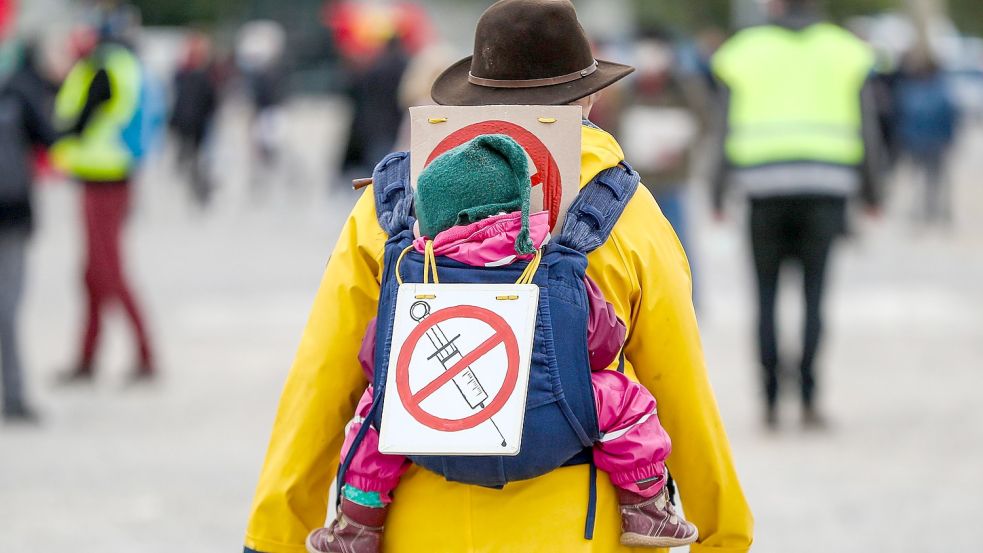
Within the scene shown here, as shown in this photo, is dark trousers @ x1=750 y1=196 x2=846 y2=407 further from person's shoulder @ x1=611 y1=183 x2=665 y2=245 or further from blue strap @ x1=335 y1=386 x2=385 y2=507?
blue strap @ x1=335 y1=386 x2=385 y2=507

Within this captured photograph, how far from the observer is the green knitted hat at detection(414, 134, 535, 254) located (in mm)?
2766

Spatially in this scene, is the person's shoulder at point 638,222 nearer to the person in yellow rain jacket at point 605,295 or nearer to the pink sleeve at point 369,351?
the person in yellow rain jacket at point 605,295

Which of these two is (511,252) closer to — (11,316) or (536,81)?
(536,81)

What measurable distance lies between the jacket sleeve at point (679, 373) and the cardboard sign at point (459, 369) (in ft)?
1.01

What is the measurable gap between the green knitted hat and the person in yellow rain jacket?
187 millimetres

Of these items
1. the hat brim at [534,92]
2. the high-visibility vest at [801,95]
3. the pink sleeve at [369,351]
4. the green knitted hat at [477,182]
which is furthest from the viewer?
the high-visibility vest at [801,95]

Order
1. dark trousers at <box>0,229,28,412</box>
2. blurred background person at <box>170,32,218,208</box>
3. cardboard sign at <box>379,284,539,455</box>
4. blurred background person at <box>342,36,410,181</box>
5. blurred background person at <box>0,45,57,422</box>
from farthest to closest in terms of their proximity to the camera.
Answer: blurred background person at <box>170,32,218,208</box>
blurred background person at <box>342,36,410,181</box>
dark trousers at <box>0,229,28,412</box>
blurred background person at <box>0,45,57,422</box>
cardboard sign at <box>379,284,539,455</box>

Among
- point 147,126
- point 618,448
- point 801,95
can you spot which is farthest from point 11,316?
→ point 618,448

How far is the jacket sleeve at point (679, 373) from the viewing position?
2934mm

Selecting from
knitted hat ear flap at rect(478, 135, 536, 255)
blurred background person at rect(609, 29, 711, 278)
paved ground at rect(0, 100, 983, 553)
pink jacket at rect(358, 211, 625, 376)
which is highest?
knitted hat ear flap at rect(478, 135, 536, 255)

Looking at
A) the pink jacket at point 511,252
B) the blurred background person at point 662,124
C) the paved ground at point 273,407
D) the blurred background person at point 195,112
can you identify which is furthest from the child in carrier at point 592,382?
the blurred background person at point 195,112

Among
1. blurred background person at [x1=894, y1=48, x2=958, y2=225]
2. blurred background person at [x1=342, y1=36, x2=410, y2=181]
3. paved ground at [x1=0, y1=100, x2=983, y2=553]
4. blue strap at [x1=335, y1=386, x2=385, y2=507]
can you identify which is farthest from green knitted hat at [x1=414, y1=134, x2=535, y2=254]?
blurred background person at [x1=894, y1=48, x2=958, y2=225]

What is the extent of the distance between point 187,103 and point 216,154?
171 centimetres

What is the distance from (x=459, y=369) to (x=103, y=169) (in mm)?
6919
